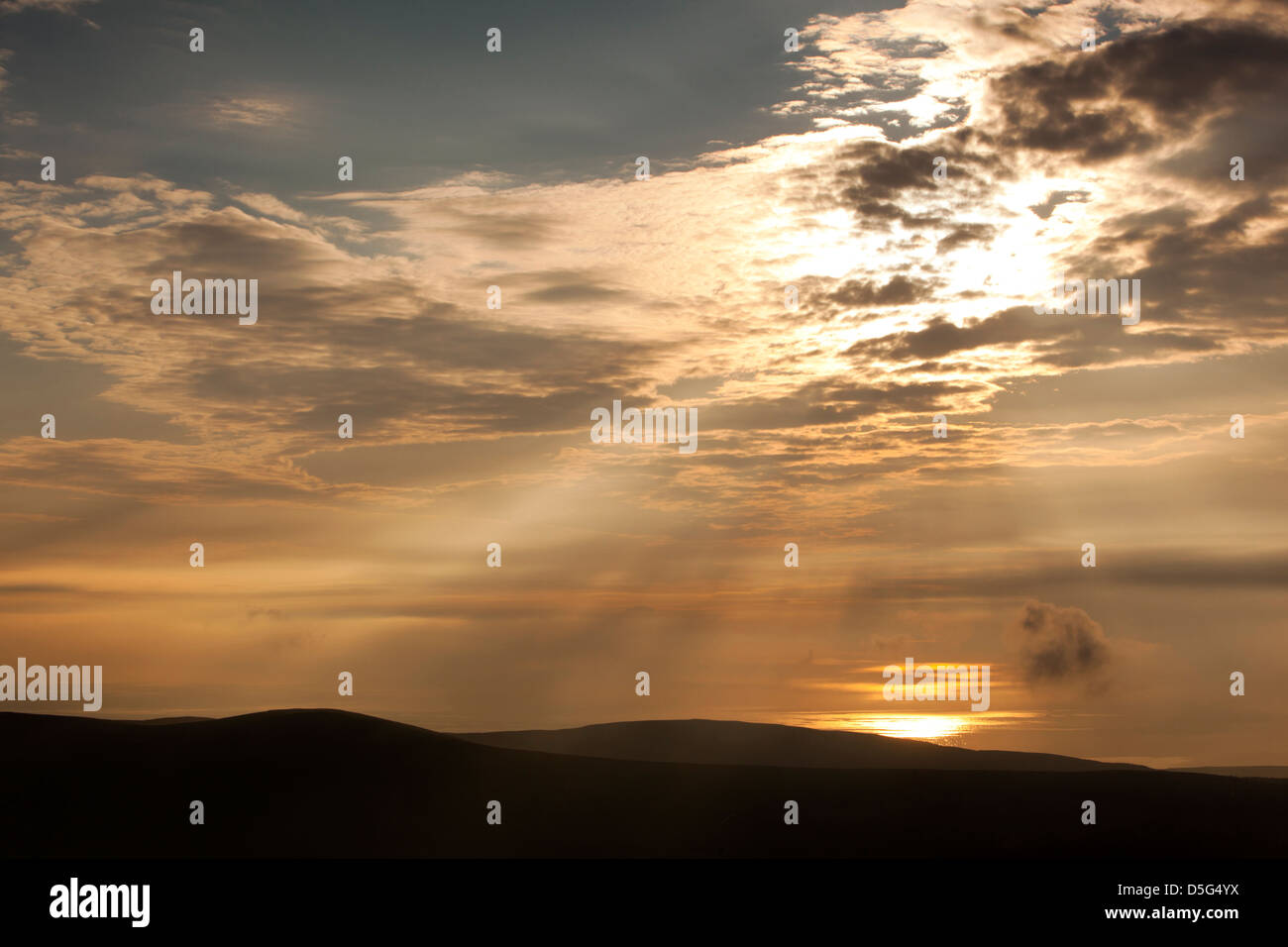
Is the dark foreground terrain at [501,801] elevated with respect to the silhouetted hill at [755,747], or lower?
elevated

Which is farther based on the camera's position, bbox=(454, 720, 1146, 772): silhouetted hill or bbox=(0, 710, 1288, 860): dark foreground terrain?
bbox=(454, 720, 1146, 772): silhouetted hill

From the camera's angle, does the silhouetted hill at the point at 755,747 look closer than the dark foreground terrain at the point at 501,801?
No

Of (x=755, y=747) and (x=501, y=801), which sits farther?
(x=755, y=747)

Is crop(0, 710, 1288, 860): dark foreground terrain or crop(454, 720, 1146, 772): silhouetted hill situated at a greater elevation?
crop(0, 710, 1288, 860): dark foreground terrain
